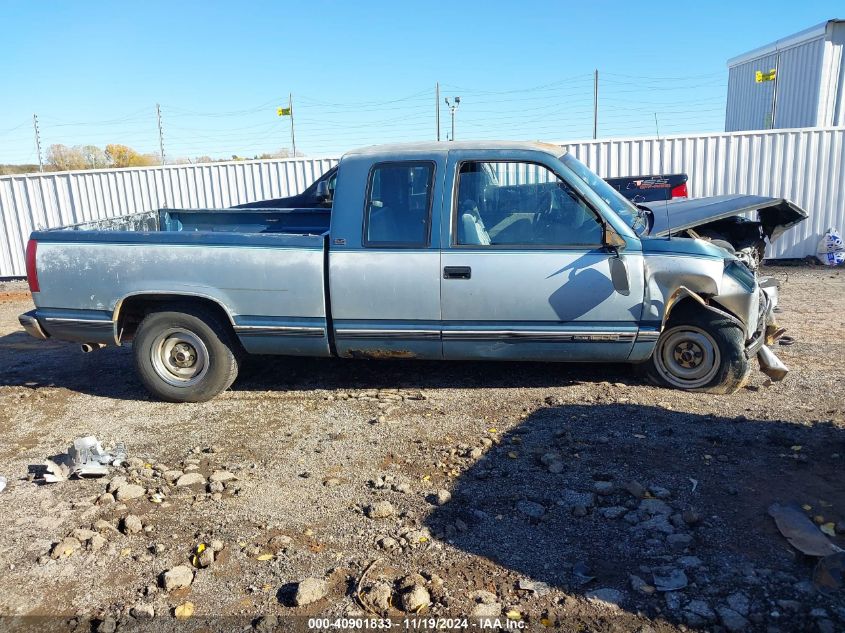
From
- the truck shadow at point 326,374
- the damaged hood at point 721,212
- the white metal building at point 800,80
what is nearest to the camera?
the damaged hood at point 721,212

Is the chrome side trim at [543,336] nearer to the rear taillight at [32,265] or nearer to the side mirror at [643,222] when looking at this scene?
the side mirror at [643,222]

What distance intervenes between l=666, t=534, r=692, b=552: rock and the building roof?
45.8 feet

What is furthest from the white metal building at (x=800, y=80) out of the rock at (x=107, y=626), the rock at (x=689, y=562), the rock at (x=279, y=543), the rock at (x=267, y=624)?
the rock at (x=107, y=626)

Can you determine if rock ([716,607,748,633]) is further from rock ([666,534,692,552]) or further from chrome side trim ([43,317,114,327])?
chrome side trim ([43,317,114,327])

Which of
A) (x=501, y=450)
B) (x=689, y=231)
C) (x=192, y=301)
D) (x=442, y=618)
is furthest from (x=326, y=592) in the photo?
(x=689, y=231)

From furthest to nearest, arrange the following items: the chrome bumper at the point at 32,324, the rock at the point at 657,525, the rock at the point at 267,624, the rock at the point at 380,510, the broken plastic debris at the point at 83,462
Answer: the chrome bumper at the point at 32,324
the broken plastic debris at the point at 83,462
the rock at the point at 380,510
the rock at the point at 657,525
the rock at the point at 267,624

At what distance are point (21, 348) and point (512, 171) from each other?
6.09 metres

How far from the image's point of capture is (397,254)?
4930 mm

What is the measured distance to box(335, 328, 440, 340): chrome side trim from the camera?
16.5 feet

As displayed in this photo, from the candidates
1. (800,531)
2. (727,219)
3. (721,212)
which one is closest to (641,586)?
(800,531)

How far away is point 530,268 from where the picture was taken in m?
4.82

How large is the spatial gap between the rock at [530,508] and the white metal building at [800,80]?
42.9 feet

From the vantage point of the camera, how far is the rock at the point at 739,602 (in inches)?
106

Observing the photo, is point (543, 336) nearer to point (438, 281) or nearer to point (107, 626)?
point (438, 281)
